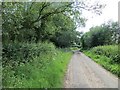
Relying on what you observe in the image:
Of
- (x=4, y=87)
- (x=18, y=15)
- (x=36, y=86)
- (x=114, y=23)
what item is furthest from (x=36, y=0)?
(x=114, y=23)

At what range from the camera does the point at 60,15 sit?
20.4 metres

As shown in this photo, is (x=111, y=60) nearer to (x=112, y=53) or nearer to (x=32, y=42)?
(x=112, y=53)

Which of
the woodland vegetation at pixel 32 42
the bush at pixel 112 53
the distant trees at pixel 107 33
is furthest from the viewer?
the distant trees at pixel 107 33

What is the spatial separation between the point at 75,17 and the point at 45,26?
4.41 meters

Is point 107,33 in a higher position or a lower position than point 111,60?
lower

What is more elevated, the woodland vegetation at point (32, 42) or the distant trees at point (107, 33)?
the woodland vegetation at point (32, 42)

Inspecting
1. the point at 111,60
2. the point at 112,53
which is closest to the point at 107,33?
the point at 112,53

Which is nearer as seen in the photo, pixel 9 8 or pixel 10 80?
pixel 10 80

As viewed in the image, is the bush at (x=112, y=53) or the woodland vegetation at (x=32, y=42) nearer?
the woodland vegetation at (x=32, y=42)

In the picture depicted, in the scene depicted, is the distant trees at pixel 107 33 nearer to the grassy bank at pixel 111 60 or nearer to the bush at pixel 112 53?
the bush at pixel 112 53

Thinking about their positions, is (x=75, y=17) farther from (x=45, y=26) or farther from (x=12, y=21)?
(x=12, y=21)

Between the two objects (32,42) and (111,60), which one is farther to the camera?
(111,60)

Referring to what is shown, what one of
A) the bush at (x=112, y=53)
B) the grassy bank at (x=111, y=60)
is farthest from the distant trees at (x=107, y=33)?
the grassy bank at (x=111, y=60)

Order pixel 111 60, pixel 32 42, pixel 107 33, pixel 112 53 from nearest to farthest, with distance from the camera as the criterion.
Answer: pixel 32 42, pixel 111 60, pixel 112 53, pixel 107 33
